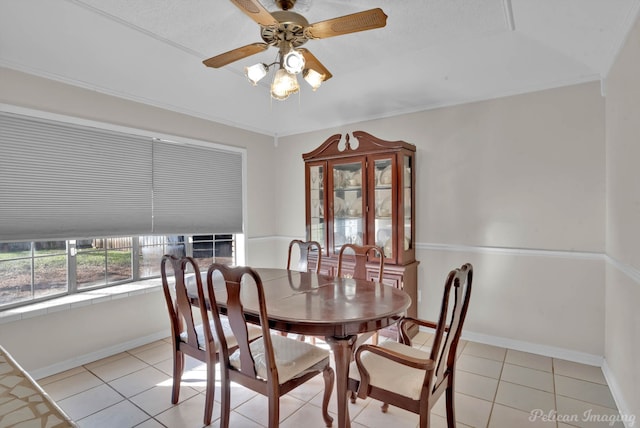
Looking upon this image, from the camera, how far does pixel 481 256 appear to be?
10.5ft

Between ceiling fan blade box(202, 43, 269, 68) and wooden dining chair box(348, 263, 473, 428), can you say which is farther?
ceiling fan blade box(202, 43, 269, 68)

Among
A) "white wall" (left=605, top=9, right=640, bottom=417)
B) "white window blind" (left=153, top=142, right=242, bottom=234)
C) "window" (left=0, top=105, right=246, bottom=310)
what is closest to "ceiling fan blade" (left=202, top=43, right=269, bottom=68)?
"window" (left=0, top=105, right=246, bottom=310)

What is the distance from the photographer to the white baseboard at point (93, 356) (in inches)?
103

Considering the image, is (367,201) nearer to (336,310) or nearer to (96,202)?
(336,310)

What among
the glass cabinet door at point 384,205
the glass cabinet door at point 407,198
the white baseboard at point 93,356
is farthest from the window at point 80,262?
the glass cabinet door at point 407,198

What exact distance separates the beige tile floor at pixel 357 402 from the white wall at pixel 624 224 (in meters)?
0.27

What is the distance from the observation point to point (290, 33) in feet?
6.10

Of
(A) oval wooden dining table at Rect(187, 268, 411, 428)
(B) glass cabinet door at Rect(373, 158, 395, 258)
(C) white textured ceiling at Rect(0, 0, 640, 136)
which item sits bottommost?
(A) oval wooden dining table at Rect(187, 268, 411, 428)

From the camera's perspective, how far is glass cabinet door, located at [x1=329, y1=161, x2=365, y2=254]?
140 inches

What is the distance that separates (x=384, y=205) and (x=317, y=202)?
33.9 inches

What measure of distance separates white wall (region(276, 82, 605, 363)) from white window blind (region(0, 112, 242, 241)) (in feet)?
7.71

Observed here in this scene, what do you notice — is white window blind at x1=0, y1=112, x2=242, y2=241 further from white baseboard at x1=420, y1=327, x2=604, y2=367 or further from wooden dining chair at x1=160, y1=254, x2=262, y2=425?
white baseboard at x1=420, y1=327, x2=604, y2=367

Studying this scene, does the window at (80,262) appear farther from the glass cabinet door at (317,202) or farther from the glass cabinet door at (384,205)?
the glass cabinet door at (384,205)

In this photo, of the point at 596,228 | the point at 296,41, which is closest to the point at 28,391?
the point at 296,41
